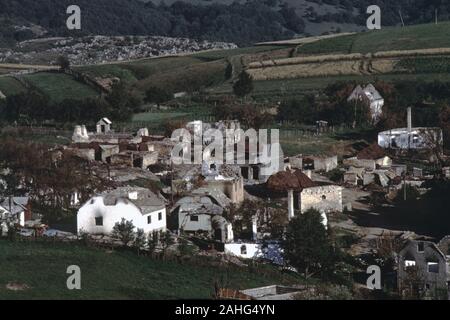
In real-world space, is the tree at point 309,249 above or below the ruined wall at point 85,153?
below

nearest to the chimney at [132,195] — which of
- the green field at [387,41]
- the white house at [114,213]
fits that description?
the white house at [114,213]

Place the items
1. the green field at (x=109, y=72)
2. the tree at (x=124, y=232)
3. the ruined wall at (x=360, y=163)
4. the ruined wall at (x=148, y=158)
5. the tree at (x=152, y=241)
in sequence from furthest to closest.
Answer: the green field at (x=109, y=72)
the ruined wall at (x=360, y=163)
the ruined wall at (x=148, y=158)
the tree at (x=124, y=232)
the tree at (x=152, y=241)

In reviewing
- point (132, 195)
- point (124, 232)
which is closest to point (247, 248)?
point (124, 232)

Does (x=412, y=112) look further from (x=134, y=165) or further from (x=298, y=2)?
(x=298, y=2)

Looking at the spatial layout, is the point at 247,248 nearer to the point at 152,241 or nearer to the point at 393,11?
the point at 152,241

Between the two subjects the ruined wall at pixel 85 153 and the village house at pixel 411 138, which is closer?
the ruined wall at pixel 85 153

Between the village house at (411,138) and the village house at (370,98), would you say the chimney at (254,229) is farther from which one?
the village house at (370,98)

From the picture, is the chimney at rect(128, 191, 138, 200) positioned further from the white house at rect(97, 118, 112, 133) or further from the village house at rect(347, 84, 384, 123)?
the village house at rect(347, 84, 384, 123)
